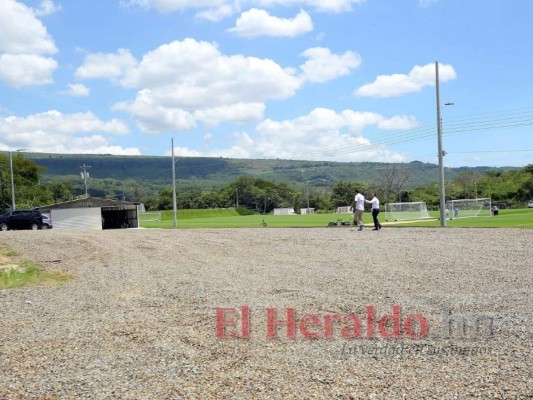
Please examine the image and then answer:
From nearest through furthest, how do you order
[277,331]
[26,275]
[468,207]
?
[277,331] → [26,275] → [468,207]

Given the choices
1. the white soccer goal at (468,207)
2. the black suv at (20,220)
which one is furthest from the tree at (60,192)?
the white soccer goal at (468,207)

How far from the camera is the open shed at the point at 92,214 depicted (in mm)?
59000

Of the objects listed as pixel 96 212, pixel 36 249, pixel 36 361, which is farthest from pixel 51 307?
pixel 96 212

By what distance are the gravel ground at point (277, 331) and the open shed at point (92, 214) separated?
4613 centimetres

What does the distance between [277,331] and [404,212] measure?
1754 inches

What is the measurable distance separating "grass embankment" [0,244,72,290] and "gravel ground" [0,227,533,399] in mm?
473

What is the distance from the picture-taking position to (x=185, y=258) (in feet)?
56.2

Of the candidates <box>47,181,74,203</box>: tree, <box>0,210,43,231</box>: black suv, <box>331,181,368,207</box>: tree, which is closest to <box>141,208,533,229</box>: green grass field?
<box>0,210,43,231</box>: black suv

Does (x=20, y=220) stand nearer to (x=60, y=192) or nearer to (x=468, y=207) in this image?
(x=468, y=207)

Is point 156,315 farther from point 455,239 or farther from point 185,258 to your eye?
point 455,239

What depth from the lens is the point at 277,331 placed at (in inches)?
294

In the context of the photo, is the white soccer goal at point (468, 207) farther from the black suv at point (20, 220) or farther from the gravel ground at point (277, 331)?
the black suv at point (20, 220)

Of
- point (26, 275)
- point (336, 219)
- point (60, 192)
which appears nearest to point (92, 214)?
point (336, 219)

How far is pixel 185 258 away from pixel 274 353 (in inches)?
432
